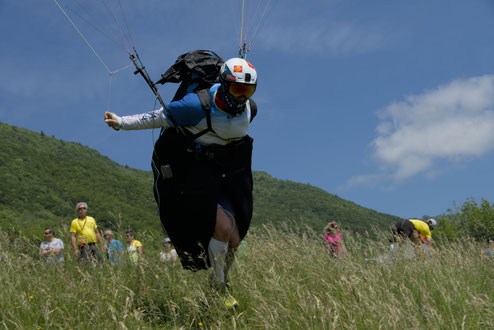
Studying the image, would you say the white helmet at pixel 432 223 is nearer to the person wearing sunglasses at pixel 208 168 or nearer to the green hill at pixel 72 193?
the person wearing sunglasses at pixel 208 168

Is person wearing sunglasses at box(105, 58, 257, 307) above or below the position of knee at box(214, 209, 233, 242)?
above

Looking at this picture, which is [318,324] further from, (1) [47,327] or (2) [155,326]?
(1) [47,327]

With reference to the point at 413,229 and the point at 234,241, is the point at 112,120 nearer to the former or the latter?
the point at 234,241

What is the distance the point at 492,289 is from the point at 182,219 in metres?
2.98

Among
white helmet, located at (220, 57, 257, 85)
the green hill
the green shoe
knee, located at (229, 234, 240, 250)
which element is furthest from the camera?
the green hill

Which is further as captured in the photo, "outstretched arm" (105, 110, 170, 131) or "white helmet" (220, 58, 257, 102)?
"outstretched arm" (105, 110, 170, 131)

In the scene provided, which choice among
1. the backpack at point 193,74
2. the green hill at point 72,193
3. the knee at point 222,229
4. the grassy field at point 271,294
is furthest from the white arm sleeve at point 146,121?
the green hill at point 72,193

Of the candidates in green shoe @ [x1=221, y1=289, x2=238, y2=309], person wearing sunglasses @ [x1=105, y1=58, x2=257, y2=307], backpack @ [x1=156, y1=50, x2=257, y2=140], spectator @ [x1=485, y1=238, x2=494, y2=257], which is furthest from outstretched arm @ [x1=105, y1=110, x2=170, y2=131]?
spectator @ [x1=485, y1=238, x2=494, y2=257]

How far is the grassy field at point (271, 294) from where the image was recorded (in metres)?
2.63

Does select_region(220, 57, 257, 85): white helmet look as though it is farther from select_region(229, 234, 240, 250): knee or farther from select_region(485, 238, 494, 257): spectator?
select_region(485, 238, 494, 257): spectator

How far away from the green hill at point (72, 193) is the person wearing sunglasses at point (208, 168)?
19.2 metres

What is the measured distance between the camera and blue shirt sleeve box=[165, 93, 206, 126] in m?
3.52

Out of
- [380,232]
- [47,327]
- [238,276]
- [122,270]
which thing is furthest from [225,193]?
[380,232]

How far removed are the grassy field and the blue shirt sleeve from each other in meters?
1.36
